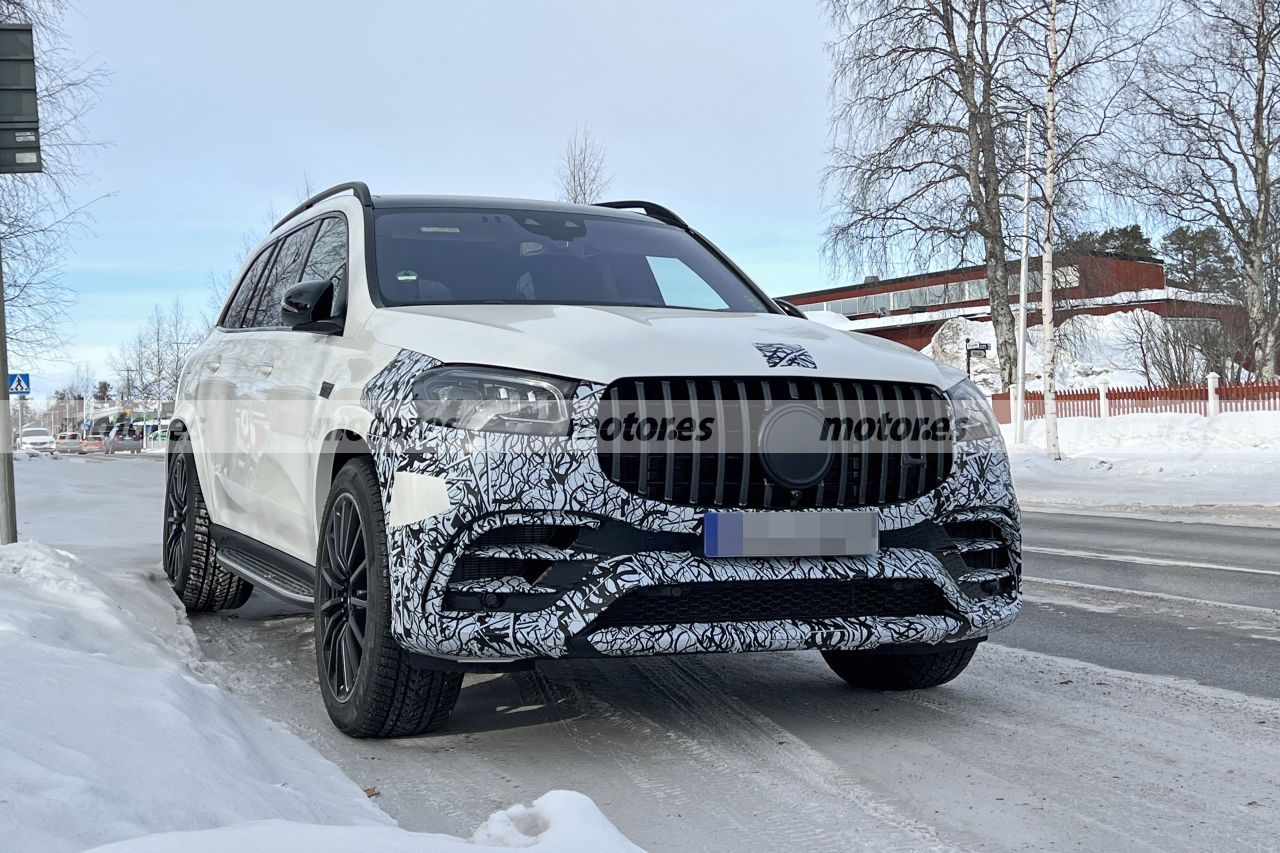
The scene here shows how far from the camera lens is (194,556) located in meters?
6.12

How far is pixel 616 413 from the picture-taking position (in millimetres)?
3430

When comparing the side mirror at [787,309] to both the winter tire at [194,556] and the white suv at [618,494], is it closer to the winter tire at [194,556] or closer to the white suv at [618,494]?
the white suv at [618,494]

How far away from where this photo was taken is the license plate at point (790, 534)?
Answer: 342 cm

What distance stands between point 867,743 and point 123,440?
7717 centimetres

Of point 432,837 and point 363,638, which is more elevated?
point 363,638

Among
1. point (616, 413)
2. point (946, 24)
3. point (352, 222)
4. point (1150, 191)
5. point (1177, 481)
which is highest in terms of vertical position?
point (946, 24)

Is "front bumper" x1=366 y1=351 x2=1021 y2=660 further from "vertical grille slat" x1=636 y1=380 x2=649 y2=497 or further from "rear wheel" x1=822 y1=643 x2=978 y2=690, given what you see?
"rear wheel" x1=822 y1=643 x2=978 y2=690

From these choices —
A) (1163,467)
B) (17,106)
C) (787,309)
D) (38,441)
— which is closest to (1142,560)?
(787,309)

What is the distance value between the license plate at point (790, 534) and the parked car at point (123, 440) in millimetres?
73018

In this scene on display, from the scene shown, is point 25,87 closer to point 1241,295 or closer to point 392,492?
point 392,492

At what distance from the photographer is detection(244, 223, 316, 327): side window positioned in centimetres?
556

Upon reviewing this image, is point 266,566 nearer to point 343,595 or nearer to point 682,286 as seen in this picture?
point 343,595

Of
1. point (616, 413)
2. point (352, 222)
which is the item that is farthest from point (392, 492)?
point (352, 222)

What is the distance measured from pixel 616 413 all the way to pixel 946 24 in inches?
1063
